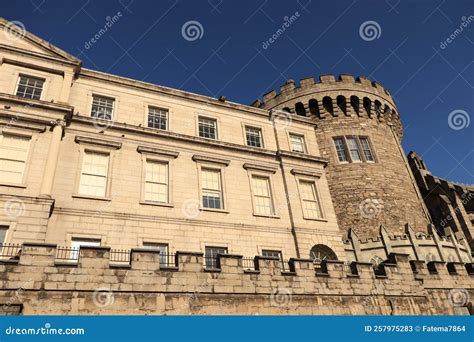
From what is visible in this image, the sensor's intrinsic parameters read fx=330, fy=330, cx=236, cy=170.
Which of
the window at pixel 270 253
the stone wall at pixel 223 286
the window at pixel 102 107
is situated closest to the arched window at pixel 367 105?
the stone wall at pixel 223 286

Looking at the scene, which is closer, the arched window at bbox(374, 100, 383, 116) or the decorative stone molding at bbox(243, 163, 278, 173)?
the decorative stone molding at bbox(243, 163, 278, 173)

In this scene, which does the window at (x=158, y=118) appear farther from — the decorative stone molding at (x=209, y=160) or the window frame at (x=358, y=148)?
the window frame at (x=358, y=148)

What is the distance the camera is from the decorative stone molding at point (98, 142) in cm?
1641

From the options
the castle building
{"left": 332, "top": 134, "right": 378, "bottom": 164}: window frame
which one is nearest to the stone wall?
the castle building

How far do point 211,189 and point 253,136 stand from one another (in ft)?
18.3

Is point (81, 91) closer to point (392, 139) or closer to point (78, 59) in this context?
point (78, 59)

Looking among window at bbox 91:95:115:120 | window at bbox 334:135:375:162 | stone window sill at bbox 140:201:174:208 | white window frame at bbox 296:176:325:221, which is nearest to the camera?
stone window sill at bbox 140:201:174:208

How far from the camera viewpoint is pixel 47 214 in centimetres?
1323

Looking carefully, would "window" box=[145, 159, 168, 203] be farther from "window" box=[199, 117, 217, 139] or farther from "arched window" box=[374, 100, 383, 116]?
"arched window" box=[374, 100, 383, 116]

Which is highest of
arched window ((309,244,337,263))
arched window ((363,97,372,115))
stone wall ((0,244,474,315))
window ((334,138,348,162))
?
arched window ((363,97,372,115))

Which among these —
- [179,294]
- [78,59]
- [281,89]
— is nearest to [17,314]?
[179,294]

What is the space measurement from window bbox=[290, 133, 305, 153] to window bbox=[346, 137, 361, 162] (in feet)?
19.8

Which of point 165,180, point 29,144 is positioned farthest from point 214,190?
point 29,144

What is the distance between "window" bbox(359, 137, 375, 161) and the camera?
2712 centimetres
